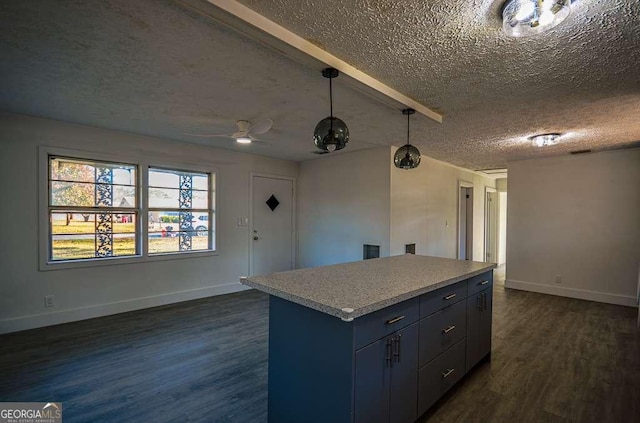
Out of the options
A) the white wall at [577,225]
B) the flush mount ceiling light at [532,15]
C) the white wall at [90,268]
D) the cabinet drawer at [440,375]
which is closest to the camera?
the flush mount ceiling light at [532,15]

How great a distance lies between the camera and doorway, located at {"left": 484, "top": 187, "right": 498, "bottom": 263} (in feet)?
25.7

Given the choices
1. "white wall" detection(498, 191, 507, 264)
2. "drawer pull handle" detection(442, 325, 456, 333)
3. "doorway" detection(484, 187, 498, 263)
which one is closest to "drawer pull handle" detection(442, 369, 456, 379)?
"drawer pull handle" detection(442, 325, 456, 333)

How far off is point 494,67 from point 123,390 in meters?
3.63

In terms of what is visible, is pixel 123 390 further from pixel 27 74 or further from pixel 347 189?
pixel 347 189

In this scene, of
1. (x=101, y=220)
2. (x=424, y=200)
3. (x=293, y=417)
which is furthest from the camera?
(x=424, y=200)

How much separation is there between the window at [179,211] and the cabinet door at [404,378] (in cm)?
388

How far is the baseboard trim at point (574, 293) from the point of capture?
4547mm

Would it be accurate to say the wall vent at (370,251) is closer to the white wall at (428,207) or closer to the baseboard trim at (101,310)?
the white wall at (428,207)

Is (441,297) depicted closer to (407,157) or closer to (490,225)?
(407,157)

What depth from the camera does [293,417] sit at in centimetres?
171

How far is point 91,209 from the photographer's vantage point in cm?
387

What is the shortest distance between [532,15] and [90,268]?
193 inches

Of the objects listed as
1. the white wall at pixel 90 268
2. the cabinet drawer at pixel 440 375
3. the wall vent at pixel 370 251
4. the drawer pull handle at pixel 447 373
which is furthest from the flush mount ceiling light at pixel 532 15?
the white wall at pixel 90 268

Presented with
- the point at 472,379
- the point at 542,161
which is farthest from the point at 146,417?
the point at 542,161
